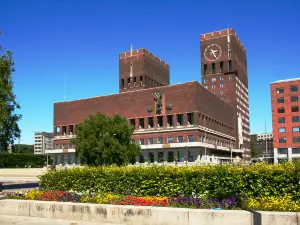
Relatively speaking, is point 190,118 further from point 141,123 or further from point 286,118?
point 286,118

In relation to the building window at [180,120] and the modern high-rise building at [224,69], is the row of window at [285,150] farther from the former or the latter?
the modern high-rise building at [224,69]

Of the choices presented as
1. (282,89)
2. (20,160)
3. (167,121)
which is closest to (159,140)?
(167,121)

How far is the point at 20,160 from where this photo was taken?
122375 mm

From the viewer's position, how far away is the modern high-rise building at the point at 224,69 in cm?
14762

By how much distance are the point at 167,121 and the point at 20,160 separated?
2248 inches

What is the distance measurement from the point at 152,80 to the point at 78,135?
9983 centimetres

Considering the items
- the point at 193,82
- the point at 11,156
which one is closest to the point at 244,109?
the point at 193,82

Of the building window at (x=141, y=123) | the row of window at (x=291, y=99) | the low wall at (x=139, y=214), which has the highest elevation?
the row of window at (x=291, y=99)

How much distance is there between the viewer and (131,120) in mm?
108875

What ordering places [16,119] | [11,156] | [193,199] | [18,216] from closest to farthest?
[193,199] → [18,216] → [16,119] → [11,156]

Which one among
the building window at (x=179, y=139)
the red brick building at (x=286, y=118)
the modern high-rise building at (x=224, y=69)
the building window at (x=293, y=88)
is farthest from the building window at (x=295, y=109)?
the modern high-rise building at (x=224, y=69)

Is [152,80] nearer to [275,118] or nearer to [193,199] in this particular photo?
[275,118]

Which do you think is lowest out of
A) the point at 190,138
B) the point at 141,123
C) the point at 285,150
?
the point at 285,150

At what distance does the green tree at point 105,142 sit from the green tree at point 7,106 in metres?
28.9
